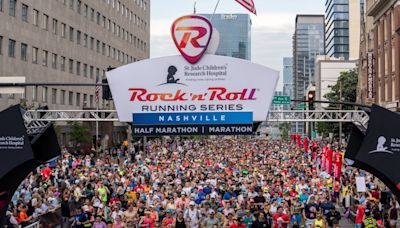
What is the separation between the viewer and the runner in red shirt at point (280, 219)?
16578mm

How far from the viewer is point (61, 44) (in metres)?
53.9

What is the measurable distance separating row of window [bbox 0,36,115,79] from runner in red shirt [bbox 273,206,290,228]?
31.4m

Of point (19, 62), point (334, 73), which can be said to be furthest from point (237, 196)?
point (334, 73)

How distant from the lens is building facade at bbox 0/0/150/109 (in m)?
43.9

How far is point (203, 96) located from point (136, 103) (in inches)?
78.4

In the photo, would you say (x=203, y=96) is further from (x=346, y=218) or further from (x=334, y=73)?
(x=334, y=73)

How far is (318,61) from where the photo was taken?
144 m

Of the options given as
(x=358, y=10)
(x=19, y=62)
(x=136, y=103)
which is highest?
(x=358, y=10)

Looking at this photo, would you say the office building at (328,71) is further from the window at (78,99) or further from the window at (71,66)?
the window at (71,66)

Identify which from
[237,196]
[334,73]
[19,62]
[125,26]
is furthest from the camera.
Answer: [334,73]

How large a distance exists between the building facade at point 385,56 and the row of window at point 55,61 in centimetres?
2891

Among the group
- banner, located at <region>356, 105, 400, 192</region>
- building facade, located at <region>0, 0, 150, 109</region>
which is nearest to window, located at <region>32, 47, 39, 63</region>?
building facade, located at <region>0, 0, 150, 109</region>

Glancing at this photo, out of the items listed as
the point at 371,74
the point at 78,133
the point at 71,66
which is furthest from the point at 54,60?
the point at 371,74

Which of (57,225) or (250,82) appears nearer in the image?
(250,82)
